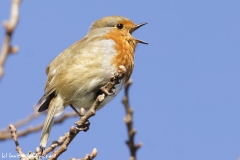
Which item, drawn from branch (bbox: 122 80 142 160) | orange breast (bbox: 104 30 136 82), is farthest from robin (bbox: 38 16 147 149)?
branch (bbox: 122 80 142 160)

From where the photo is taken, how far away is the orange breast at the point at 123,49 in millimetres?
5180

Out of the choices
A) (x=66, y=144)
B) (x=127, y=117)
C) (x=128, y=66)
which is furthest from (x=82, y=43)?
(x=127, y=117)

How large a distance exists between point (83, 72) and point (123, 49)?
674 mm

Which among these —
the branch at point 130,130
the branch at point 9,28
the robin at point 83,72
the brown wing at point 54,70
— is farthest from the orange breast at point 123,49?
the branch at point 9,28

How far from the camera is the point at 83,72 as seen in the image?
16.6ft

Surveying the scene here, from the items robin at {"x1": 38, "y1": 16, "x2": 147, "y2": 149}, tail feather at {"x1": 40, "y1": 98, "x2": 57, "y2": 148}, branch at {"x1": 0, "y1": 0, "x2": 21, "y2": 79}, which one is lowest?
tail feather at {"x1": 40, "y1": 98, "x2": 57, "y2": 148}

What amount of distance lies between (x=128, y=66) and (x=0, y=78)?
3271 millimetres

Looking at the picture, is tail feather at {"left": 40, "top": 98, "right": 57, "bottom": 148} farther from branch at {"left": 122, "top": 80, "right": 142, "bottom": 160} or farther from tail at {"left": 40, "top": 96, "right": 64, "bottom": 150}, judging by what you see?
branch at {"left": 122, "top": 80, "right": 142, "bottom": 160}

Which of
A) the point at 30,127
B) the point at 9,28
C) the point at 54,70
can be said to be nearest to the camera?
the point at 9,28

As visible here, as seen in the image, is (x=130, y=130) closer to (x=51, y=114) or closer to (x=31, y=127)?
(x=31, y=127)

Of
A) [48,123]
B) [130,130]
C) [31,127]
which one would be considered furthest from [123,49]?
[130,130]

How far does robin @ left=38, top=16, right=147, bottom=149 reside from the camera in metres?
4.96

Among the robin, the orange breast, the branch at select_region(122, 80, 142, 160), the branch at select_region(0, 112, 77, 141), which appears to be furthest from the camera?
the orange breast

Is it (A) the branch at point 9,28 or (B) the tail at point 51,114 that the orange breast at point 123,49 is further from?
(A) the branch at point 9,28
